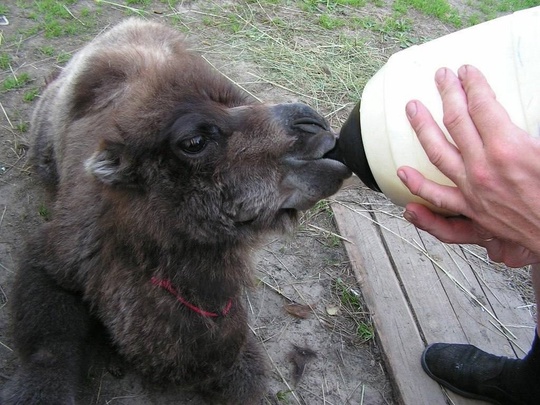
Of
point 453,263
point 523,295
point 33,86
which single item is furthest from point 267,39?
point 523,295

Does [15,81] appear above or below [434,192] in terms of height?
below

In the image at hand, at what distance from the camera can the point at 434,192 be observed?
6.23ft

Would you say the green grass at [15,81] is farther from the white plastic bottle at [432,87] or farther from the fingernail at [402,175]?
the fingernail at [402,175]

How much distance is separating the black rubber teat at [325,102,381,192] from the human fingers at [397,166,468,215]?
0.28 m

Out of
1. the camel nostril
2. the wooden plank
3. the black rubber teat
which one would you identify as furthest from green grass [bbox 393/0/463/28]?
the black rubber teat

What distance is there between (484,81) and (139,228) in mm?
1634

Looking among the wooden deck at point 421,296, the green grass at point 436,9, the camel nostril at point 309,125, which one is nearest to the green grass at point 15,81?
the wooden deck at point 421,296

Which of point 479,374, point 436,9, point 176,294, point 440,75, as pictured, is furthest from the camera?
point 436,9

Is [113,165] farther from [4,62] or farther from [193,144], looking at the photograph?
[4,62]

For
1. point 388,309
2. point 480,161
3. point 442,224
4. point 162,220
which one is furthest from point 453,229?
point 388,309

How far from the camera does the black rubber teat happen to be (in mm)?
2164

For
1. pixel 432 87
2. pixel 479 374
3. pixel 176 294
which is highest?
pixel 432 87

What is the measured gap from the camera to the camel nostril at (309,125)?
2.51m

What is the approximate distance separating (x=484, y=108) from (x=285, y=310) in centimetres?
228
